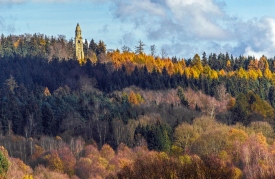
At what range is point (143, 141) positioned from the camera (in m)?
85.2

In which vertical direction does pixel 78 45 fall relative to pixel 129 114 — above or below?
above

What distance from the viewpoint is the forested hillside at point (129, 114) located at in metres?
69.9

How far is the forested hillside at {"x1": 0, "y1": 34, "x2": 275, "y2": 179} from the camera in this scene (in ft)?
229

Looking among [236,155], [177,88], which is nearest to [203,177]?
[236,155]

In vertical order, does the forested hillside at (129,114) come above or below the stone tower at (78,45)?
below

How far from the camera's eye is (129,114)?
99.2m

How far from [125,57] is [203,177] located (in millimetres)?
102826

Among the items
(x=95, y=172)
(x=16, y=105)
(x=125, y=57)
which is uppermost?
(x=125, y=57)

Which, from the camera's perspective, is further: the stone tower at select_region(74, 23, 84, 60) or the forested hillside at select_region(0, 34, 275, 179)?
the stone tower at select_region(74, 23, 84, 60)

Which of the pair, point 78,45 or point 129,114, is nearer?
point 129,114

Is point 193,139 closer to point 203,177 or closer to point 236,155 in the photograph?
point 236,155

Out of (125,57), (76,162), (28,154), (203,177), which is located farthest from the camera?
(125,57)

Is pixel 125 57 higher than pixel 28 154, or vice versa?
pixel 125 57

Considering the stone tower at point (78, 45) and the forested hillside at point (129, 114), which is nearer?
the forested hillside at point (129, 114)
